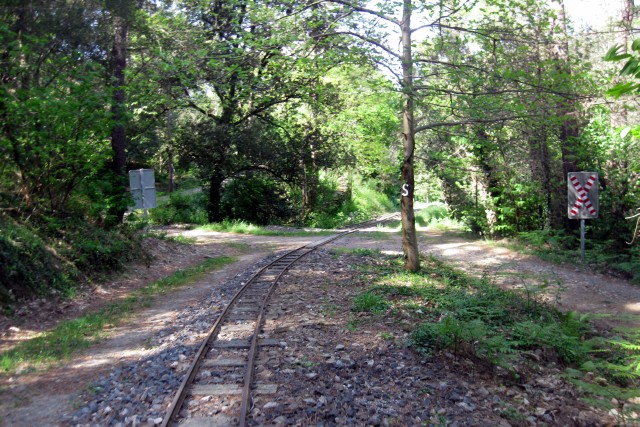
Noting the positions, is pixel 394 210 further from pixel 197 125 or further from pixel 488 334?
pixel 488 334

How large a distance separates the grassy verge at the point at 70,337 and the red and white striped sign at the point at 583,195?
12.6m

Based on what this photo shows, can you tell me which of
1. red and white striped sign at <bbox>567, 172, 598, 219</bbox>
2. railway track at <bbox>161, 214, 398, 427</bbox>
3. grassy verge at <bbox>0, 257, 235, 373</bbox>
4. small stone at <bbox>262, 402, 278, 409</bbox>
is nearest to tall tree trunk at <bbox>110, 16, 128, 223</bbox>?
grassy verge at <bbox>0, 257, 235, 373</bbox>

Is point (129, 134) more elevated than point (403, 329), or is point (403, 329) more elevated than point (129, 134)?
point (129, 134)

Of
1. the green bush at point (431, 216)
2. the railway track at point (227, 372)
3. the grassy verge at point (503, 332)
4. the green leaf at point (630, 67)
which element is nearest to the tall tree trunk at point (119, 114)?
the railway track at point (227, 372)

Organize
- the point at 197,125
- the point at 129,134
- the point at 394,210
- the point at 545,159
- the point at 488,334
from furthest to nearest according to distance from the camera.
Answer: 1. the point at 394,210
2. the point at 197,125
3. the point at 129,134
4. the point at 545,159
5. the point at 488,334

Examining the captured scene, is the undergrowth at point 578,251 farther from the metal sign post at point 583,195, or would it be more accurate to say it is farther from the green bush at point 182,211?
the green bush at point 182,211

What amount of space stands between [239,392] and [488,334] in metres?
4.47

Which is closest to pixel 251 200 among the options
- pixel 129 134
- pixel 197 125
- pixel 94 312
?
pixel 197 125

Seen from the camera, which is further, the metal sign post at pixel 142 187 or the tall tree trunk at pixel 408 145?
the metal sign post at pixel 142 187

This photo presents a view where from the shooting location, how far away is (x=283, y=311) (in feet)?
30.8

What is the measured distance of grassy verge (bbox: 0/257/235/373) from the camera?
700cm

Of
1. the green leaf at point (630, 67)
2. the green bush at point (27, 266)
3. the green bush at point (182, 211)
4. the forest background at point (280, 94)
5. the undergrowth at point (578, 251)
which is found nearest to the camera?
the green leaf at point (630, 67)

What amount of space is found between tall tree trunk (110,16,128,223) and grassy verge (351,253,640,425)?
7.19 meters

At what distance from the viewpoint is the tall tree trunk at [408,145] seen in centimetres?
1052
